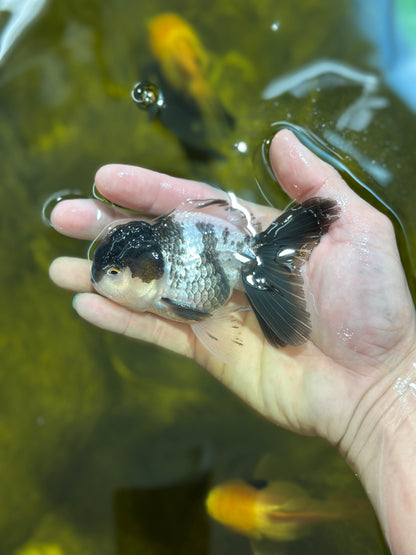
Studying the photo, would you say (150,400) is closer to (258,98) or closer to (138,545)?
A: (138,545)

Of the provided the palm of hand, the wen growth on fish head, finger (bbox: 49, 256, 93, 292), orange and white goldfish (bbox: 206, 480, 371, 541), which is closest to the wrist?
the palm of hand

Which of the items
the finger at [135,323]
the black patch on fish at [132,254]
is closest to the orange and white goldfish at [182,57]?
the black patch on fish at [132,254]

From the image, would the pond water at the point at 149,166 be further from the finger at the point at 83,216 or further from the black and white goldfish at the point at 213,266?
the black and white goldfish at the point at 213,266

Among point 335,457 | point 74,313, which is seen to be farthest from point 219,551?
point 74,313

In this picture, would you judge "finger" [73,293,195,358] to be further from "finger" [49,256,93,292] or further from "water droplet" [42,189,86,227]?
"water droplet" [42,189,86,227]

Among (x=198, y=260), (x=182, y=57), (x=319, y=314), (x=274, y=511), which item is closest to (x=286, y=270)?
(x=319, y=314)

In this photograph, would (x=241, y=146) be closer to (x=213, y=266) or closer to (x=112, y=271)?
(x=213, y=266)
